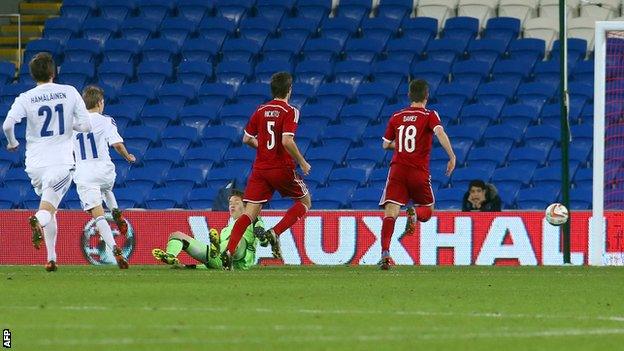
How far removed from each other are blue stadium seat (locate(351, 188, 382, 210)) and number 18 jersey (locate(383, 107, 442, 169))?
18.8ft

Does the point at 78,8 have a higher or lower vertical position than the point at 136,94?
higher

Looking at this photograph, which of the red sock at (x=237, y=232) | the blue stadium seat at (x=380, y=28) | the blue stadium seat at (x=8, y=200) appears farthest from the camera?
Result: the blue stadium seat at (x=380, y=28)

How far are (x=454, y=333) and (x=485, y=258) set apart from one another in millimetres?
9828

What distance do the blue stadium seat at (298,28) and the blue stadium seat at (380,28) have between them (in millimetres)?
835

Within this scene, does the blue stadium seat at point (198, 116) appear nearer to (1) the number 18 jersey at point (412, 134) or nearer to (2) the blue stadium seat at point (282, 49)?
(2) the blue stadium seat at point (282, 49)

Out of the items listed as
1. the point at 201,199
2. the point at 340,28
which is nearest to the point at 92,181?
the point at 201,199

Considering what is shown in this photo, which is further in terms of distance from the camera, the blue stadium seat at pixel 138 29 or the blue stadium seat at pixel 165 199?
the blue stadium seat at pixel 138 29

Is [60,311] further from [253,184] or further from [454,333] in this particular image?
[253,184]

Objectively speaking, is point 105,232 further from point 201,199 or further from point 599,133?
point 201,199

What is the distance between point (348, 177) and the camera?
66.6ft

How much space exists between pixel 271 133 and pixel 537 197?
690cm

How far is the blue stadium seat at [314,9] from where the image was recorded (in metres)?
24.0

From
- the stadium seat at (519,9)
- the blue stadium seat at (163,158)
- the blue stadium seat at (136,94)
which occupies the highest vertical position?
the stadium seat at (519,9)

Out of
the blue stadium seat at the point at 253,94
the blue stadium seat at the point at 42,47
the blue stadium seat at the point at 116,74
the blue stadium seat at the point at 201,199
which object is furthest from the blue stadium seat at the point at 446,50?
the blue stadium seat at the point at 42,47
